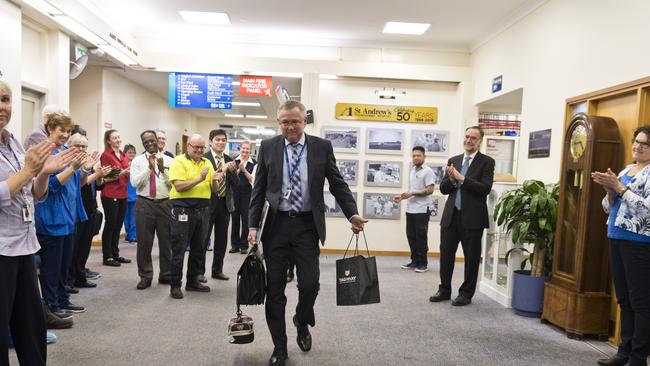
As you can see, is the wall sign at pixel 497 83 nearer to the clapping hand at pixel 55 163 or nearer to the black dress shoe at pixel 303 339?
the black dress shoe at pixel 303 339

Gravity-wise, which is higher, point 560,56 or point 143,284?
point 560,56

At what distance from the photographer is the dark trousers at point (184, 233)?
446 centimetres

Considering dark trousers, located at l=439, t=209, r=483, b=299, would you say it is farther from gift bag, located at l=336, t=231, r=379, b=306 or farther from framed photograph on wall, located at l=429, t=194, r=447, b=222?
framed photograph on wall, located at l=429, t=194, r=447, b=222

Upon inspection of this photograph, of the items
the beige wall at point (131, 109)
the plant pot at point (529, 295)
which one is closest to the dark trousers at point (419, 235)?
the plant pot at point (529, 295)

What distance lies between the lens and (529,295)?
4312 millimetres

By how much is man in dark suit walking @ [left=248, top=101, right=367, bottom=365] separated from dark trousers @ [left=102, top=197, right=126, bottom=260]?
3673 millimetres

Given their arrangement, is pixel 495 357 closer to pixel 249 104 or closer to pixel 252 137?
pixel 249 104

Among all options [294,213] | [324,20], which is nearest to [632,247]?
[294,213]

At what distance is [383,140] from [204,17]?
3.57 m

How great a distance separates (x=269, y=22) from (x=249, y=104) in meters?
5.52

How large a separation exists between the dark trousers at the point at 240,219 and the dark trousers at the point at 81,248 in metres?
2.36

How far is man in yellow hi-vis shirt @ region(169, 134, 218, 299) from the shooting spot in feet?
14.4

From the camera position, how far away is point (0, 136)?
204cm

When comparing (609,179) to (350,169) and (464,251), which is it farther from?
(350,169)
